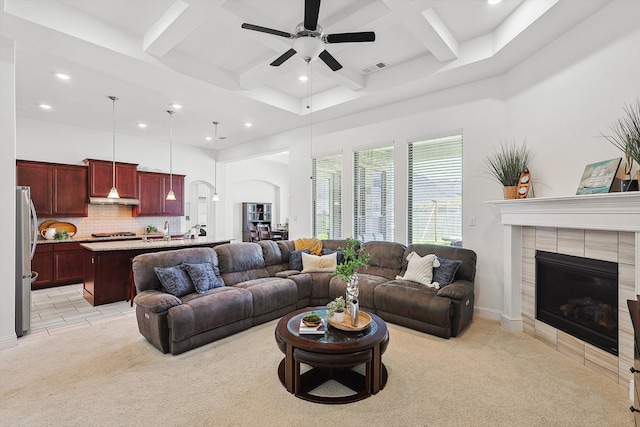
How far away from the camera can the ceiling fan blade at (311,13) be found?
2.23 metres

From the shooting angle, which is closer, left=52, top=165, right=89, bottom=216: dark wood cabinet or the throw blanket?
the throw blanket

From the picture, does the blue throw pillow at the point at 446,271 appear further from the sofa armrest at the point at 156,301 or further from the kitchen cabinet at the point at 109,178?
the kitchen cabinet at the point at 109,178

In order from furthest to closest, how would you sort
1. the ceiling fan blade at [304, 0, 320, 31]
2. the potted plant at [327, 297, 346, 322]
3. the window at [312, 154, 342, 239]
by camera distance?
1. the window at [312, 154, 342, 239]
2. the potted plant at [327, 297, 346, 322]
3. the ceiling fan blade at [304, 0, 320, 31]

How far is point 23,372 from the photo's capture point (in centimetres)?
270

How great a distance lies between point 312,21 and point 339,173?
355 cm

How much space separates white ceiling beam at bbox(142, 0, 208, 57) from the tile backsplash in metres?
4.71

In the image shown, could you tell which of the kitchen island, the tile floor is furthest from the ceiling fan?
the tile floor

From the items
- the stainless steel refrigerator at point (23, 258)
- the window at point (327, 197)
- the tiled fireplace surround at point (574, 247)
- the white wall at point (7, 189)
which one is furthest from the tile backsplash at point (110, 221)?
the tiled fireplace surround at point (574, 247)

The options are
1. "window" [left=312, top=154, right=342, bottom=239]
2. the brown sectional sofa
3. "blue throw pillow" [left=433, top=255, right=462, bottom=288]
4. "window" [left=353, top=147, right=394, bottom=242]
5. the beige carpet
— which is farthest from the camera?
"window" [left=312, top=154, right=342, bottom=239]

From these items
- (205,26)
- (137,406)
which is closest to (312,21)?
(205,26)

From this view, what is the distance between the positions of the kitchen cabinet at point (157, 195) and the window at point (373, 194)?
466 cm

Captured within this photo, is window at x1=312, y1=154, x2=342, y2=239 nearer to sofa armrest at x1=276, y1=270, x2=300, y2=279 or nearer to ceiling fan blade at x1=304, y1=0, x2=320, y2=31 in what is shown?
sofa armrest at x1=276, y1=270, x2=300, y2=279

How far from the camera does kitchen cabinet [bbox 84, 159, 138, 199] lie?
6293 millimetres

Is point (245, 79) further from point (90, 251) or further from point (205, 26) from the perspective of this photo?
point (90, 251)
